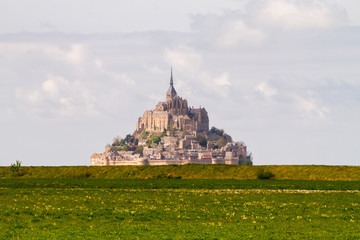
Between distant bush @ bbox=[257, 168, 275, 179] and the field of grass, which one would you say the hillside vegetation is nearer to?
distant bush @ bbox=[257, 168, 275, 179]

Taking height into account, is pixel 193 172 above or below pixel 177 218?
above

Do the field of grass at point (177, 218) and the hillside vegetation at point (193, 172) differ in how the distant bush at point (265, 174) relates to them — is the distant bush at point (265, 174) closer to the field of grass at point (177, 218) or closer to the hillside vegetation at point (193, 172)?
the hillside vegetation at point (193, 172)

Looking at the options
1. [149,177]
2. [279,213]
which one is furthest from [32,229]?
[149,177]

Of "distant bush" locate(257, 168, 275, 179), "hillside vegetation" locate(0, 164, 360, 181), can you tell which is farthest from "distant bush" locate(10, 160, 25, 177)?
"distant bush" locate(257, 168, 275, 179)

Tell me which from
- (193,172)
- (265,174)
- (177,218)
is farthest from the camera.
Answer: (193,172)

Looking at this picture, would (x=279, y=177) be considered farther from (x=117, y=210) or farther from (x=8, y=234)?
(x=8, y=234)

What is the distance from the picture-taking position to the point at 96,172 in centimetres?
8456

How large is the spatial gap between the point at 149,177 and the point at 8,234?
184ft

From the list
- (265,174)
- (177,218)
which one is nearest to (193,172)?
(265,174)

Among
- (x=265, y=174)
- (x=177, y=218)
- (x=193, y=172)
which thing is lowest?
(x=177, y=218)

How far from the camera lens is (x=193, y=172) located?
83.4 m

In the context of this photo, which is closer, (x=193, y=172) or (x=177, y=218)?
(x=177, y=218)

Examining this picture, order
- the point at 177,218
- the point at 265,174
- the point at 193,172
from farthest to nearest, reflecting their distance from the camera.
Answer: the point at 193,172 < the point at 265,174 < the point at 177,218

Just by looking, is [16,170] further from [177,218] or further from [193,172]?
[177,218]
